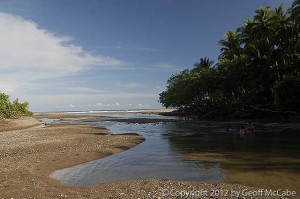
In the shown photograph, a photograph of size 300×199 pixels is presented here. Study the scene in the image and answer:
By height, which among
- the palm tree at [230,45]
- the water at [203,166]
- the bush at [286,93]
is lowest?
the water at [203,166]

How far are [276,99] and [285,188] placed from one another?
3628cm

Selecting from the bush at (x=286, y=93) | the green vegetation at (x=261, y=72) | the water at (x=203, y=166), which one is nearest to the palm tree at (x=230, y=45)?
the green vegetation at (x=261, y=72)

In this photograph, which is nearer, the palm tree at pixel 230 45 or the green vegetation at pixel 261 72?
the green vegetation at pixel 261 72

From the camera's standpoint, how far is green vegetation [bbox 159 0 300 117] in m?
47.5

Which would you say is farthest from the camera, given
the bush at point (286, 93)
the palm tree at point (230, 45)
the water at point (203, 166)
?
the palm tree at point (230, 45)

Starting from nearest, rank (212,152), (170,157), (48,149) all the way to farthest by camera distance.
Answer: (170,157), (212,152), (48,149)

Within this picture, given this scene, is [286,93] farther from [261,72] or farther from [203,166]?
[203,166]

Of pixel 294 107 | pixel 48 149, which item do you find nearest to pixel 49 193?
pixel 48 149

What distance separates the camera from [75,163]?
20.3m

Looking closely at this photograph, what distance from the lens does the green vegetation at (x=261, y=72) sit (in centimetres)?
4747

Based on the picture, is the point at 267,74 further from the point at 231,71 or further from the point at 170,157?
the point at 170,157

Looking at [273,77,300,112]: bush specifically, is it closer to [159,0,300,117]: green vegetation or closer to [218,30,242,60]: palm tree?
[159,0,300,117]: green vegetation

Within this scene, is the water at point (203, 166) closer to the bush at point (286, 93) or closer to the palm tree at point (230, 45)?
the bush at point (286, 93)

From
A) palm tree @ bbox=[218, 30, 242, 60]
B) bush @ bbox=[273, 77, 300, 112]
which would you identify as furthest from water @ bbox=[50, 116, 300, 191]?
palm tree @ bbox=[218, 30, 242, 60]
